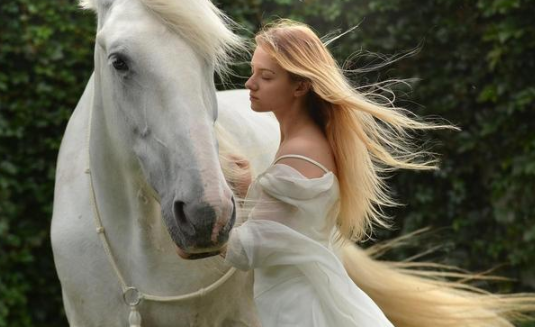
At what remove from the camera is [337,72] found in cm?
287

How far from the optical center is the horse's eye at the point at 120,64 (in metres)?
2.51

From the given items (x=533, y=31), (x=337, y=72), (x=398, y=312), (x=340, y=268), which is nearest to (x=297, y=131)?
(x=337, y=72)

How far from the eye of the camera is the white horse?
2359 mm

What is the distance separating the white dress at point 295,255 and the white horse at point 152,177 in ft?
0.79

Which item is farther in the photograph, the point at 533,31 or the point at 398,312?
the point at 533,31

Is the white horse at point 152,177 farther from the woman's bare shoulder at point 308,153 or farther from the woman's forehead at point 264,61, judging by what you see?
the woman's bare shoulder at point 308,153

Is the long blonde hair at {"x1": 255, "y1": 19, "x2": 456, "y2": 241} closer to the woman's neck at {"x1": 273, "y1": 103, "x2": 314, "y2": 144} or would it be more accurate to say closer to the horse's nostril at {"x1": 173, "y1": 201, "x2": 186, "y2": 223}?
the woman's neck at {"x1": 273, "y1": 103, "x2": 314, "y2": 144}

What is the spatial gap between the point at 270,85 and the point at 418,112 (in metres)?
2.75

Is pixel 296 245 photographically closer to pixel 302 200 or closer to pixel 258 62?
pixel 302 200

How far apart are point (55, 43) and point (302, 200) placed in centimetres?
280

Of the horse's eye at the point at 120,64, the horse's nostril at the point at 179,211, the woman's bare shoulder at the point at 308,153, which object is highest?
the horse's eye at the point at 120,64

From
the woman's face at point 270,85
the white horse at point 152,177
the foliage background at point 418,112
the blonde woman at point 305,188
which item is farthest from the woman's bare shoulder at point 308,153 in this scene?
the foliage background at point 418,112

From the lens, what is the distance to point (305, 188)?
105 inches

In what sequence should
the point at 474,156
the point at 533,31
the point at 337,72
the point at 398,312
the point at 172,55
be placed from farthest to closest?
the point at 474,156, the point at 533,31, the point at 398,312, the point at 337,72, the point at 172,55
